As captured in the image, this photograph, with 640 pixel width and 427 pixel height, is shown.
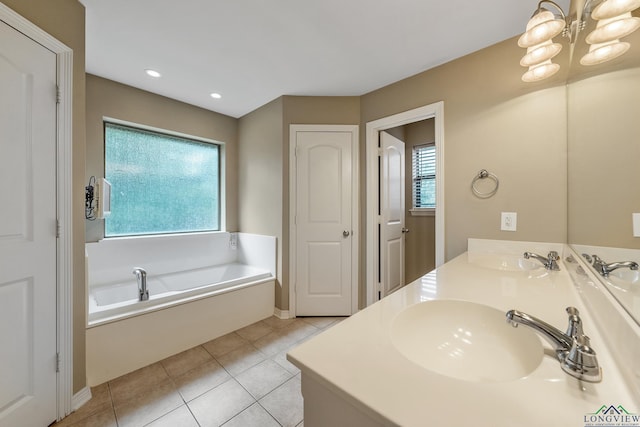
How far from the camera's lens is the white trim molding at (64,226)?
1.30m

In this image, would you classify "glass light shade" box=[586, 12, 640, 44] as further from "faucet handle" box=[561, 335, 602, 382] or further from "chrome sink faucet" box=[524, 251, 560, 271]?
"chrome sink faucet" box=[524, 251, 560, 271]

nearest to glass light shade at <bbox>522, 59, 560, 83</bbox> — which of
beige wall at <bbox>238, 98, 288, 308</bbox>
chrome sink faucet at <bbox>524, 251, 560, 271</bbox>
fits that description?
chrome sink faucet at <bbox>524, 251, 560, 271</bbox>

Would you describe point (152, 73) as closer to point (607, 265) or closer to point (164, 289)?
point (164, 289)

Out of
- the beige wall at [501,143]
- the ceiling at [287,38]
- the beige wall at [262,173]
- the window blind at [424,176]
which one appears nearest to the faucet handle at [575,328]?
the beige wall at [501,143]

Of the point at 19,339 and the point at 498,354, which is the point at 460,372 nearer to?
the point at 498,354

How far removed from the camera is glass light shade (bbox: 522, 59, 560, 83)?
1.29 meters

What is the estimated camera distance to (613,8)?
74 cm

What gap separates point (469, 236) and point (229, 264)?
107 inches

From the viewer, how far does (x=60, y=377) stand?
1.30 metres

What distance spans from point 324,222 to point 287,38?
1.63 meters

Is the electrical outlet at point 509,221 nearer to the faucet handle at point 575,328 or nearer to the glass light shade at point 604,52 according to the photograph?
the glass light shade at point 604,52

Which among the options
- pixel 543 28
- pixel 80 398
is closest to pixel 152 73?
pixel 80 398

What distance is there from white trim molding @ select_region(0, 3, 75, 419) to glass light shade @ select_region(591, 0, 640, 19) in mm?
2364

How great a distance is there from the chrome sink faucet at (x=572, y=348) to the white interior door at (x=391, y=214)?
1963mm
